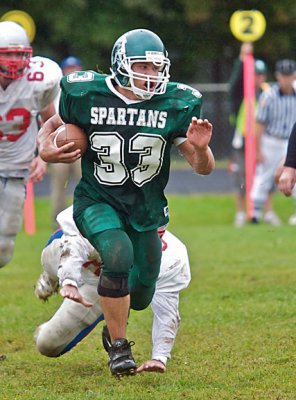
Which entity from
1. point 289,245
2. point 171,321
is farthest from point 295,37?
point 171,321

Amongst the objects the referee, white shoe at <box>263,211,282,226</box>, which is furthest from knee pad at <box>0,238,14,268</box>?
white shoe at <box>263,211,282,226</box>

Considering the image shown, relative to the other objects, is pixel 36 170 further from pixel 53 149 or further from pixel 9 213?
pixel 53 149

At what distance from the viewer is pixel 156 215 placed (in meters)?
5.54

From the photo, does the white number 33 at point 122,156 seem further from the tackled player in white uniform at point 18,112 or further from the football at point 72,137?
the tackled player in white uniform at point 18,112

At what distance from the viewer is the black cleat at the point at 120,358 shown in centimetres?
531

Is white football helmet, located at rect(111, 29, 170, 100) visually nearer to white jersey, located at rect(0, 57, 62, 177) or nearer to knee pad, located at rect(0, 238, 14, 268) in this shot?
white jersey, located at rect(0, 57, 62, 177)

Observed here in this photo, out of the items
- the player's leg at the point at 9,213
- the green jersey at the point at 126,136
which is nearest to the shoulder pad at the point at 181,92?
the green jersey at the point at 126,136

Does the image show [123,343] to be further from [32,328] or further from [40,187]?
[40,187]

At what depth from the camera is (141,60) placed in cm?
538

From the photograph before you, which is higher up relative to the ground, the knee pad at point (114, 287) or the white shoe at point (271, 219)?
the knee pad at point (114, 287)

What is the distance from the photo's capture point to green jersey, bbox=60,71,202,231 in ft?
17.7

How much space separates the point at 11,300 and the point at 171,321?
9.07 ft

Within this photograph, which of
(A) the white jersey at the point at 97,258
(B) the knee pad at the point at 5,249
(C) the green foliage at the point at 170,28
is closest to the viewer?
(A) the white jersey at the point at 97,258

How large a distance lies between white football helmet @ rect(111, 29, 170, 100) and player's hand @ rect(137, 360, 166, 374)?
4.35ft
